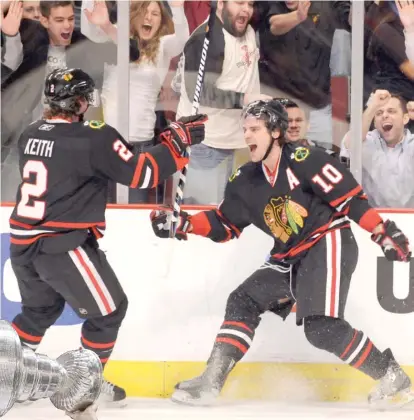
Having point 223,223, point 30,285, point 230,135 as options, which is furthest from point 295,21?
point 30,285

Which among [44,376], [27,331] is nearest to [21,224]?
[27,331]

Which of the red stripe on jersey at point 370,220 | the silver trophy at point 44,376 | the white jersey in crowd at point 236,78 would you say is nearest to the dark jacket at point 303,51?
the white jersey in crowd at point 236,78

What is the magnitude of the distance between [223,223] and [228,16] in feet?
2.94

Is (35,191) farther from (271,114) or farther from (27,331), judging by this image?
(271,114)

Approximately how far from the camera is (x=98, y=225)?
3.81 m

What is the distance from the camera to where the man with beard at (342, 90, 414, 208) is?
14.2ft

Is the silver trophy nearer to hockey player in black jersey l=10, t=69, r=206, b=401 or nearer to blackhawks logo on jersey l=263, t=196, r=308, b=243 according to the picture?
hockey player in black jersey l=10, t=69, r=206, b=401

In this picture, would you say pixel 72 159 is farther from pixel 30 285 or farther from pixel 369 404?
pixel 369 404

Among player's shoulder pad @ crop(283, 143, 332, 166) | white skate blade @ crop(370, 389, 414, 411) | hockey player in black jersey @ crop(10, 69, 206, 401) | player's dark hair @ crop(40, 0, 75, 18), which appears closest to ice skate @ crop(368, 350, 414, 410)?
white skate blade @ crop(370, 389, 414, 411)

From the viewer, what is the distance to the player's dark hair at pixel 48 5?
4.39m

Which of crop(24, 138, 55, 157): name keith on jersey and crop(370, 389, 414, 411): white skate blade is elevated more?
crop(24, 138, 55, 157): name keith on jersey

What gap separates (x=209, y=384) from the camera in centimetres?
399

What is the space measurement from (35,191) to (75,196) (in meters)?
0.14

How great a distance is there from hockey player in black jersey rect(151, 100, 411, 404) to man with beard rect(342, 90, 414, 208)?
43 cm
